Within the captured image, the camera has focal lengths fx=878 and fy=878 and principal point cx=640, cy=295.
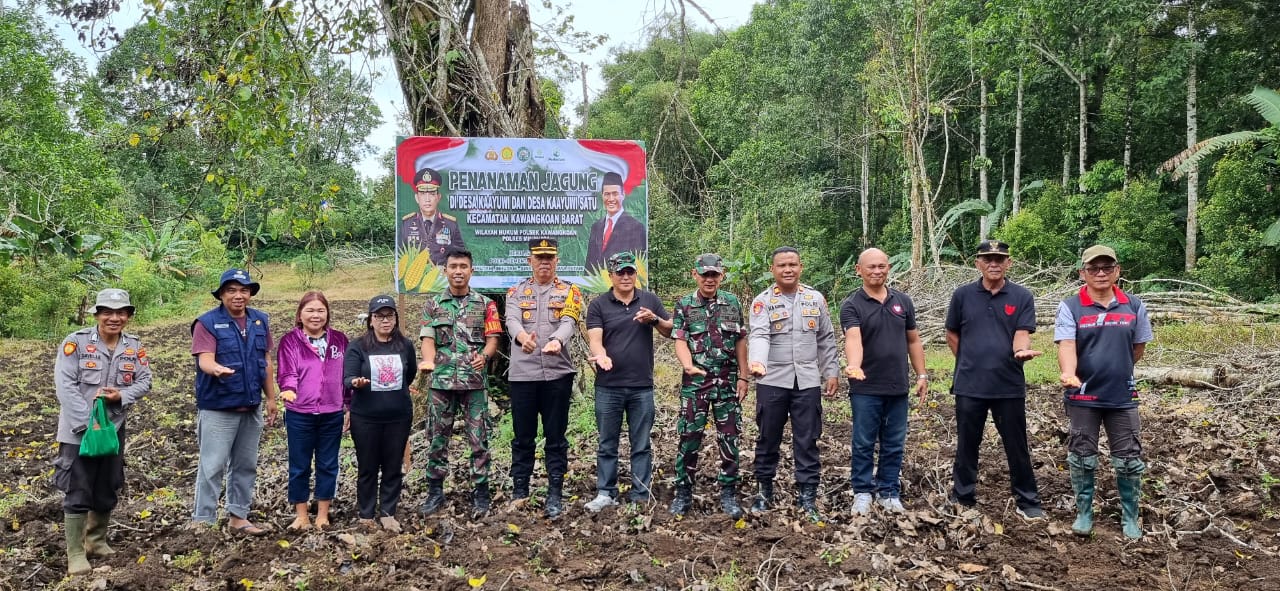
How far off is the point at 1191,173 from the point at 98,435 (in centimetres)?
2016

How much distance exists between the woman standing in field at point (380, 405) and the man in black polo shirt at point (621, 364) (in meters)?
1.14

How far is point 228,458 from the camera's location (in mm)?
5133

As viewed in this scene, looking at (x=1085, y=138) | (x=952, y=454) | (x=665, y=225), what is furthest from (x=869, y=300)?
(x=1085, y=138)

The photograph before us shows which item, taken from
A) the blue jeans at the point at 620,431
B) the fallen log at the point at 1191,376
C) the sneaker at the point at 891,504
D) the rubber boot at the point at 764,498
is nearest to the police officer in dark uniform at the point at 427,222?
the blue jeans at the point at 620,431

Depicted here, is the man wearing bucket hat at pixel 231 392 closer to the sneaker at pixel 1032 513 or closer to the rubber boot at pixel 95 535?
the rubber boot at pixel 95 535

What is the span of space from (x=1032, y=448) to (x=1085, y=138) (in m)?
16.9

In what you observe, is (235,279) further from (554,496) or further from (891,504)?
(891,504)

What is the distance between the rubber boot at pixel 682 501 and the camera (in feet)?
17.4

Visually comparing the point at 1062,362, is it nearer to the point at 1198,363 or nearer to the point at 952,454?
the point at 952,454

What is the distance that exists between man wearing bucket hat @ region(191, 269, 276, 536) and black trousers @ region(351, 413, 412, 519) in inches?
22.5

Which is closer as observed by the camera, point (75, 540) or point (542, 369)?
point (75, 540)

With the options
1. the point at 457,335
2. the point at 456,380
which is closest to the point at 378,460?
the point at 456,380

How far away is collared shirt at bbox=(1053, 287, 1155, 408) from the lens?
479cm

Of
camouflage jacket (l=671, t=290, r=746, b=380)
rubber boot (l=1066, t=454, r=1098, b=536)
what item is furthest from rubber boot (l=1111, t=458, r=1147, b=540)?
camouflage jacket (l=671, t=290, r=746, b=380)
